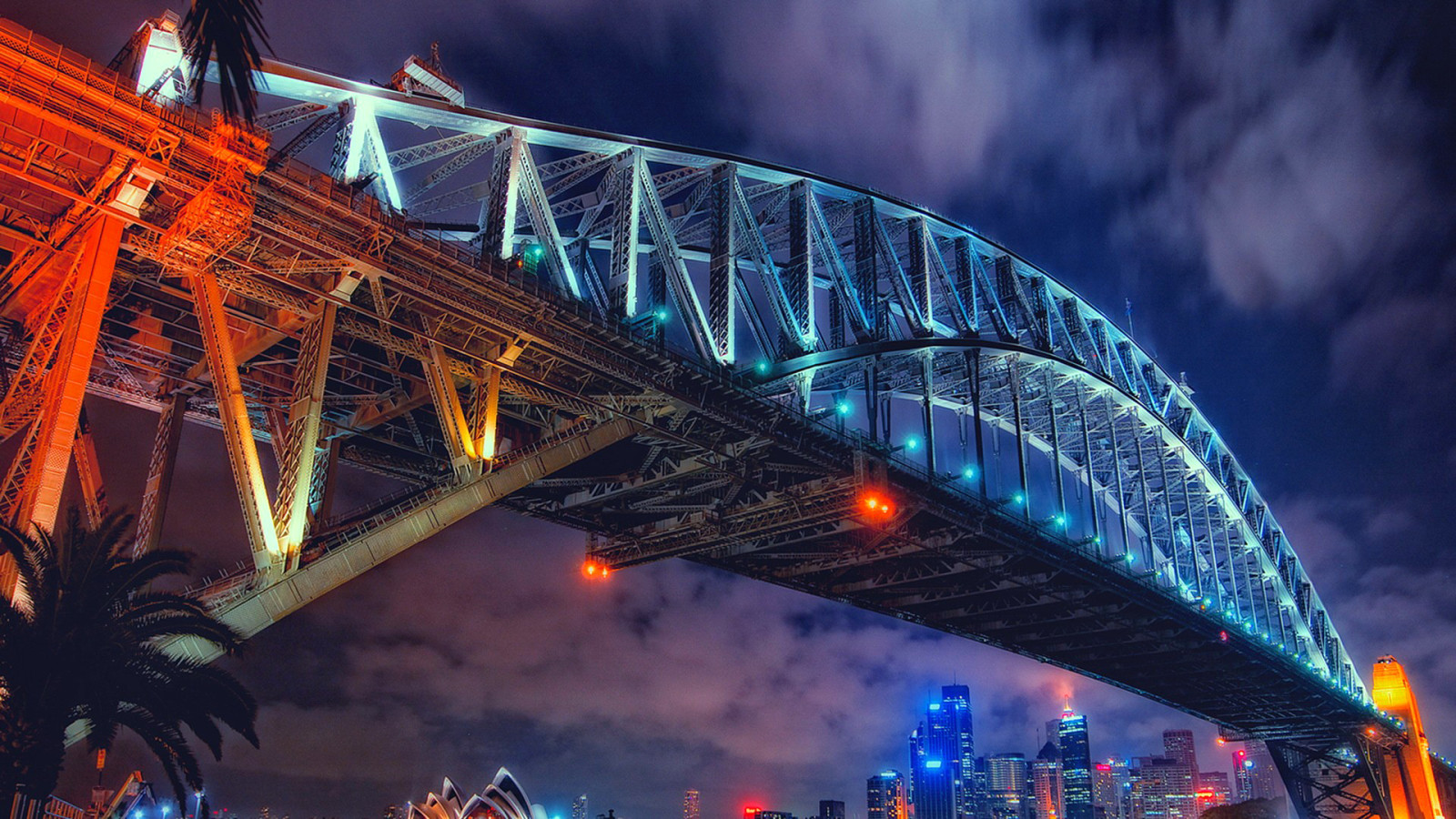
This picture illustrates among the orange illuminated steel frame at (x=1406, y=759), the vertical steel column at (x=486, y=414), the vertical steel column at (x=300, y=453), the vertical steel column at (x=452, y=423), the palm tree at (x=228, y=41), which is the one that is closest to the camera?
the palm tree at (x=228, y=41)

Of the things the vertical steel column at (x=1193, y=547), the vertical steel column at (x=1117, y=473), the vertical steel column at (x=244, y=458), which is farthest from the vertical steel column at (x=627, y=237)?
the vertical steel column at (x=1193, y=547)

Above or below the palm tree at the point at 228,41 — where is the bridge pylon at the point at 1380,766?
above

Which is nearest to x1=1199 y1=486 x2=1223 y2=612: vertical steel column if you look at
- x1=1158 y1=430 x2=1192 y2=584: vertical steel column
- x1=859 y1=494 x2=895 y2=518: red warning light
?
x1=1158 y1=430 x2=1192 y2=584: vertical steel column

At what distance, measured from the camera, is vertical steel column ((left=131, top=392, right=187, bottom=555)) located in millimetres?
24812

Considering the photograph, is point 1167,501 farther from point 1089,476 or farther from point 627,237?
point 627,237

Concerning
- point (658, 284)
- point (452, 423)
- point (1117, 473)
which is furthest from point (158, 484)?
point (1117, 473)

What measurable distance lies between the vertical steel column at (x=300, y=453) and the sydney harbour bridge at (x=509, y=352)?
0.09m

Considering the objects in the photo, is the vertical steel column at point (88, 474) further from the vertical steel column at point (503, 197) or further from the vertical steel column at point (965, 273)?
the vertical steel column at point (965, 273)

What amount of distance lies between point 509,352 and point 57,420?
38.8ft

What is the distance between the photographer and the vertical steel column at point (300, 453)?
21359mm

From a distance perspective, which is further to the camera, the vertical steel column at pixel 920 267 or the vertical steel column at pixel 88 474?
the vertical steel column at pixel 920 267

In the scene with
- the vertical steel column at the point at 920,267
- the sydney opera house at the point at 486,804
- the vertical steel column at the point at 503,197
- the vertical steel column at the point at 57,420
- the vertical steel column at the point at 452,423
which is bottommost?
the sydney opera house at the point at 486,804

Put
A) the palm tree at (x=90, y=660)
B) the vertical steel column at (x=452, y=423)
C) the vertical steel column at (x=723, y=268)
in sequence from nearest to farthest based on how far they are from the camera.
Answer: the palm tree at (x=90, y=660), the vertical steel column at (x=452, y=423), the vertical steel column at (x=723, y=268)

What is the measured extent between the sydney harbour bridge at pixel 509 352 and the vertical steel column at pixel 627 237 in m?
0.11
